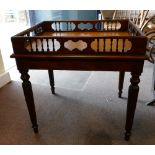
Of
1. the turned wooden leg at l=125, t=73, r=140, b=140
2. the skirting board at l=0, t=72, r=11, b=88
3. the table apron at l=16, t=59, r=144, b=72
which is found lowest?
the skirting board at l=0, t=72, r=11, b=88

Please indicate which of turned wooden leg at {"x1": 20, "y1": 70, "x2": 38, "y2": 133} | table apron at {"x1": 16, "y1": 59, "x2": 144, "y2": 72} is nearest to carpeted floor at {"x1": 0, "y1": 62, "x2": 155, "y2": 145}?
turned wooden leg at {"x1": 20, "y1": 70, "x2": 38, "y2": 133}

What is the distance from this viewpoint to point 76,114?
156 centimetres

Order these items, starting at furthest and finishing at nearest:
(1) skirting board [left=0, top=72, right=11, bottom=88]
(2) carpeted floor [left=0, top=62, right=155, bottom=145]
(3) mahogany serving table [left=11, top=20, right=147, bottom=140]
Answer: (1) skirting board [left=0, top=72, right=11, bottom=88] → (2) carpeted floor [left=0, top=62, right=155, bottom=145] → (3) mahogany serving table [left=11, top=20, right=147, bottom=140]

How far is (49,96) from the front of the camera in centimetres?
183

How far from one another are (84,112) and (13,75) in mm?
1182

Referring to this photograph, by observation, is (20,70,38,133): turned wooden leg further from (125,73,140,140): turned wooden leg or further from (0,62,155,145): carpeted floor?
(125,73,140,140): turned wooden leg

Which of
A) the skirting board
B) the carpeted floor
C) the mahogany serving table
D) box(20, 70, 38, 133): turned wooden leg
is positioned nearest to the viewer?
the mahogany serving table

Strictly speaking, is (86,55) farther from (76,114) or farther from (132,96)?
(76,114)

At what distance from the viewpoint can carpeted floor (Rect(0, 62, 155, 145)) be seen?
4.30 ft

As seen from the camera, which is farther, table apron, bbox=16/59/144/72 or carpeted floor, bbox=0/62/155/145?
carpeted floor, bbox=0/62/155/145

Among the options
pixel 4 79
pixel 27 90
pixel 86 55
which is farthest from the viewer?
pixel 4 79

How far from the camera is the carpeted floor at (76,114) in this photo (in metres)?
1.31

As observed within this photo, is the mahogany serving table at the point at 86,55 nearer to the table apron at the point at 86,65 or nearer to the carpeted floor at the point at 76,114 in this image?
the table apron at the point at 86,65

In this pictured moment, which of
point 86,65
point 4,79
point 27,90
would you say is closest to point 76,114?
point 27,90
